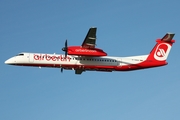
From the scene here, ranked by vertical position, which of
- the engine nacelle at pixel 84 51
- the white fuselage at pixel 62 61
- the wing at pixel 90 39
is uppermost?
the wing at pixel 90 39

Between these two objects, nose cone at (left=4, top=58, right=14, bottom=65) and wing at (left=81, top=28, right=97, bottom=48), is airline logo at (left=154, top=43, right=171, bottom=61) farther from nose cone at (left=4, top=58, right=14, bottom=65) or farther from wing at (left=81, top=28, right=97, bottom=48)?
nose cone at (left=4, top=58, right=14, bottom=65)

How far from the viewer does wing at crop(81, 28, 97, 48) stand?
128 ft

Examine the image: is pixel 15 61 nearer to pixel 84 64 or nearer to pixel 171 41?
pixel 84 64

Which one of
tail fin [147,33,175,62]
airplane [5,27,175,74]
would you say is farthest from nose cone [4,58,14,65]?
tail fin [147,33,175,62]

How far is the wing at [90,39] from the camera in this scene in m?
38.9

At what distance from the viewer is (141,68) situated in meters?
44.6

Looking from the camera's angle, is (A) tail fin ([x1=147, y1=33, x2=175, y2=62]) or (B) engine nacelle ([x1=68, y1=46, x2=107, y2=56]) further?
(A) tail fin ([x1=147, y1=33, x2=175, y2=62])

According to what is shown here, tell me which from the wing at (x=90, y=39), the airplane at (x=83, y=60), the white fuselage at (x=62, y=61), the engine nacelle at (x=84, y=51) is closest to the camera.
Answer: the wing at (x=90, y=39)

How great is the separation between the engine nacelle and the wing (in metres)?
0.57

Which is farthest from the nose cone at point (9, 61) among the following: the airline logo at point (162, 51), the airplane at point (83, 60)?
the airline logo at point (162, 51)

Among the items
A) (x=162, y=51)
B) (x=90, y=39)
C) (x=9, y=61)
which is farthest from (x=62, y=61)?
(x=162, y=51)

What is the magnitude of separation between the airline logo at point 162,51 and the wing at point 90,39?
9774mm

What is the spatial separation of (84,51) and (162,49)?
11567 mm

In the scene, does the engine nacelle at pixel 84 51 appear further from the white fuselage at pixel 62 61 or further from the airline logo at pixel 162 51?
the airline logo at pixel 162 51
